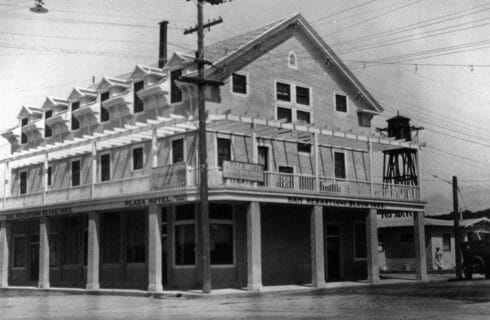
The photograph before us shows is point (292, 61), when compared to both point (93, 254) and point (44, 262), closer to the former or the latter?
point (93, 254)

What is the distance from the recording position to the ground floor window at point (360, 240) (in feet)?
129

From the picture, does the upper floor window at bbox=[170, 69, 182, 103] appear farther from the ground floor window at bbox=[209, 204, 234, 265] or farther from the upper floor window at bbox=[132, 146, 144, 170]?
the ground floor window at bbox=[209, 204, 234, 265]

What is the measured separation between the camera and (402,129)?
54.0 metres

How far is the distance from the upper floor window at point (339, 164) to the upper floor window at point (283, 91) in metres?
4.50

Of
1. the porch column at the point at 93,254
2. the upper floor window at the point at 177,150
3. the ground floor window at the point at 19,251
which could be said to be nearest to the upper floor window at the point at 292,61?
the upper floor window at the point at 177,150

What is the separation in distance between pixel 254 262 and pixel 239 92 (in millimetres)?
9128

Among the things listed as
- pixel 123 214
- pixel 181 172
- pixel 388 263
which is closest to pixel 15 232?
pixel 123 214

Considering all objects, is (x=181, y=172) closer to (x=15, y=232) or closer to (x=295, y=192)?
(x=295, y=192)

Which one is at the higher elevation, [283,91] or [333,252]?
[283,91]

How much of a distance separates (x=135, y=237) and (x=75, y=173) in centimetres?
700

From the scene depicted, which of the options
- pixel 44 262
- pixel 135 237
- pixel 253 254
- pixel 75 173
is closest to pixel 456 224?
pixel 253 254

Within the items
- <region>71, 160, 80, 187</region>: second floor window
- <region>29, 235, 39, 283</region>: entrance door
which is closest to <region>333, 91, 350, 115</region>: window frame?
<region>71, 160, 80, 187</region>: second floor window

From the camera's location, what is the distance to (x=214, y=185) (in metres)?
29.9

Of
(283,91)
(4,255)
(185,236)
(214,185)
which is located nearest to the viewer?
(214,185)
